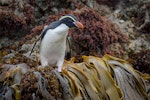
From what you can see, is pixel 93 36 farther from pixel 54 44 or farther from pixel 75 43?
pixel 54 44

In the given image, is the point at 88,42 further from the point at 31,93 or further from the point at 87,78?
the point at 31,93

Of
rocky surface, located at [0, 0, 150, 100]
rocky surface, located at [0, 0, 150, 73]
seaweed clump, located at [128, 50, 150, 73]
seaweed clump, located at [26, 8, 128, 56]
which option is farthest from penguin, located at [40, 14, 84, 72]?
seaweed clump, located at [128, 50, 150, 73]

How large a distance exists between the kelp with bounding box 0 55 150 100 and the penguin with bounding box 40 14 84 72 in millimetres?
178

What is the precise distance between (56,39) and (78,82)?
0.56 meters

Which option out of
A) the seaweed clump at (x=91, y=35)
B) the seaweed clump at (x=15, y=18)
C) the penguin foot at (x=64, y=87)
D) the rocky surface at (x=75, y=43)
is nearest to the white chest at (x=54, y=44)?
the rocky surface at (x=75, y=43)

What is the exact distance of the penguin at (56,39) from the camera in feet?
13.9

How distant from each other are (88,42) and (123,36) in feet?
2.85

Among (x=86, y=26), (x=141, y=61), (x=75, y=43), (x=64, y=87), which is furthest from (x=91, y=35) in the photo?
(x=64, y=87)

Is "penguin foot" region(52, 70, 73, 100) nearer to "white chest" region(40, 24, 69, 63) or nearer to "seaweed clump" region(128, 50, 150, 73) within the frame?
"white chest" region(40, 24, 69, 63)

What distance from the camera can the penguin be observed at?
4246 millimetres

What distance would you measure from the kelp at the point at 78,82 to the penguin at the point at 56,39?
0.58 ft

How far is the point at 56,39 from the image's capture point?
4.29 m

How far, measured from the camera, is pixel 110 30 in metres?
6.18

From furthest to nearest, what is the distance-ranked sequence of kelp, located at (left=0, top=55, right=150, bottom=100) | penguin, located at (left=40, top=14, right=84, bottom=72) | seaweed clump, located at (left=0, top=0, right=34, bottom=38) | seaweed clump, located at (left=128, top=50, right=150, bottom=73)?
seaweed clump, located at (left=0, top=0, right=34, bottom=38) < seaweed clump, located at (left=128, top=50, right=150, bottom=73) < penguin, located at (left=40, top=14, right=84, bottom=72) < kelp, located at (left=0, top=55, right=150, bottom=100)
